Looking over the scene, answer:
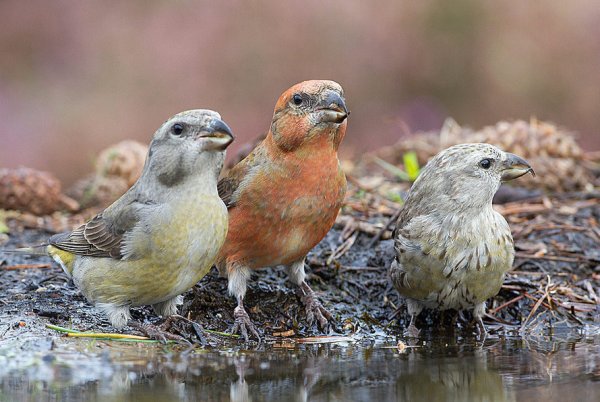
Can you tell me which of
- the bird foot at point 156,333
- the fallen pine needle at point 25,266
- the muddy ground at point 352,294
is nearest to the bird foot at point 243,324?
the muddy ground at point 352,294

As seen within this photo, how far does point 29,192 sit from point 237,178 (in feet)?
8.91

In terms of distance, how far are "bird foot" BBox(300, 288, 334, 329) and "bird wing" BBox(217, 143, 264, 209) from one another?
80cm

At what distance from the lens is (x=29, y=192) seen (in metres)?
7.70

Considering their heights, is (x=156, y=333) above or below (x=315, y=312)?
below

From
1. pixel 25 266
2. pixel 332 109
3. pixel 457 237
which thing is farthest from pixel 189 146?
pixel 25 266

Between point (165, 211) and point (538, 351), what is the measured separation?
91.6 inches

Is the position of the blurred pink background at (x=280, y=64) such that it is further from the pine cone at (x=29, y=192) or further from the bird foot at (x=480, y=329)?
the bird foot at (x=480, y=329)

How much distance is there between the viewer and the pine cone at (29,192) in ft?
25.1

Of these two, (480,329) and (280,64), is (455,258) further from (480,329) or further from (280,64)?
(280,64)

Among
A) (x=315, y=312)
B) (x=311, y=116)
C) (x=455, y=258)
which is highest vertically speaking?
(x=311, y=116)

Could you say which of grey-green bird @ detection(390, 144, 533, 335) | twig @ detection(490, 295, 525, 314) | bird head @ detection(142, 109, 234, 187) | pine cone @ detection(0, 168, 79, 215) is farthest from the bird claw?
pine cone @ detection(0, 168, 79, 215)

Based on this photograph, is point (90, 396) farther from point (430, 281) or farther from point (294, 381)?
point (430, 281)

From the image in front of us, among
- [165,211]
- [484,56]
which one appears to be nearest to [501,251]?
[165,211]

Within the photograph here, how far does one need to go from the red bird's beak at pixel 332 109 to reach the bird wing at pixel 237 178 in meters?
0.53
